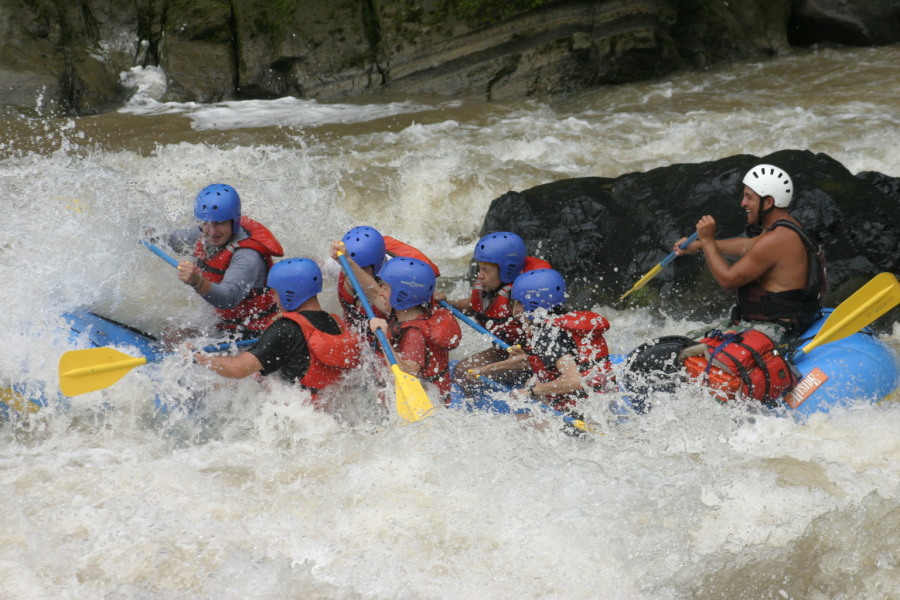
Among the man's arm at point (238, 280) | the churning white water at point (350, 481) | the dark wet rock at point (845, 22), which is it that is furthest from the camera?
the dark wet rock at point (845, 22)

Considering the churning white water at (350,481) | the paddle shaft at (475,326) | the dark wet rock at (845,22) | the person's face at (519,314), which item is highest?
the dark wet rock at (845,22)

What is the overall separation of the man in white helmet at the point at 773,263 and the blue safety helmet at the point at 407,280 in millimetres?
1481

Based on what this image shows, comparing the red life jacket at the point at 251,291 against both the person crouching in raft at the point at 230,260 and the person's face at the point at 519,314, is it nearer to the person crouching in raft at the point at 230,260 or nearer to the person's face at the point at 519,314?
the person crouching in raft at the point at 230,260

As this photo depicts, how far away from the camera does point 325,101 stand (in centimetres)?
1040

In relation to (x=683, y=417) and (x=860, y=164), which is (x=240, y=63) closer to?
(x=860, y=164)

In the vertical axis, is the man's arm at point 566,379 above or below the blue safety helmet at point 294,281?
below

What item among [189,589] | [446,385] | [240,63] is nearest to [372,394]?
[446,385]

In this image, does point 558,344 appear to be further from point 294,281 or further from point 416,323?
point 294,281

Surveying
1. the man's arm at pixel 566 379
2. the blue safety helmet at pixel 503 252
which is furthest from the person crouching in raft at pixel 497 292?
the man's arm at pixel 566 379

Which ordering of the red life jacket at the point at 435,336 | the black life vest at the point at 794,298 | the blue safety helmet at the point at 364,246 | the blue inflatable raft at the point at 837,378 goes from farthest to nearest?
the blue safety helmet at the point at 364,246 < the black life vest at the point at 794,298 < the red life jacket at the point at 435,336 < the blue inflatable raft at the point at 837,378

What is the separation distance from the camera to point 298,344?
4.12 meters

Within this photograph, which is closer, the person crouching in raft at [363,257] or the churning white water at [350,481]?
the churning white water at [350,481]

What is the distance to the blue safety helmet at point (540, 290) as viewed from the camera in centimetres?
429

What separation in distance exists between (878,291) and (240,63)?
26.8ft
